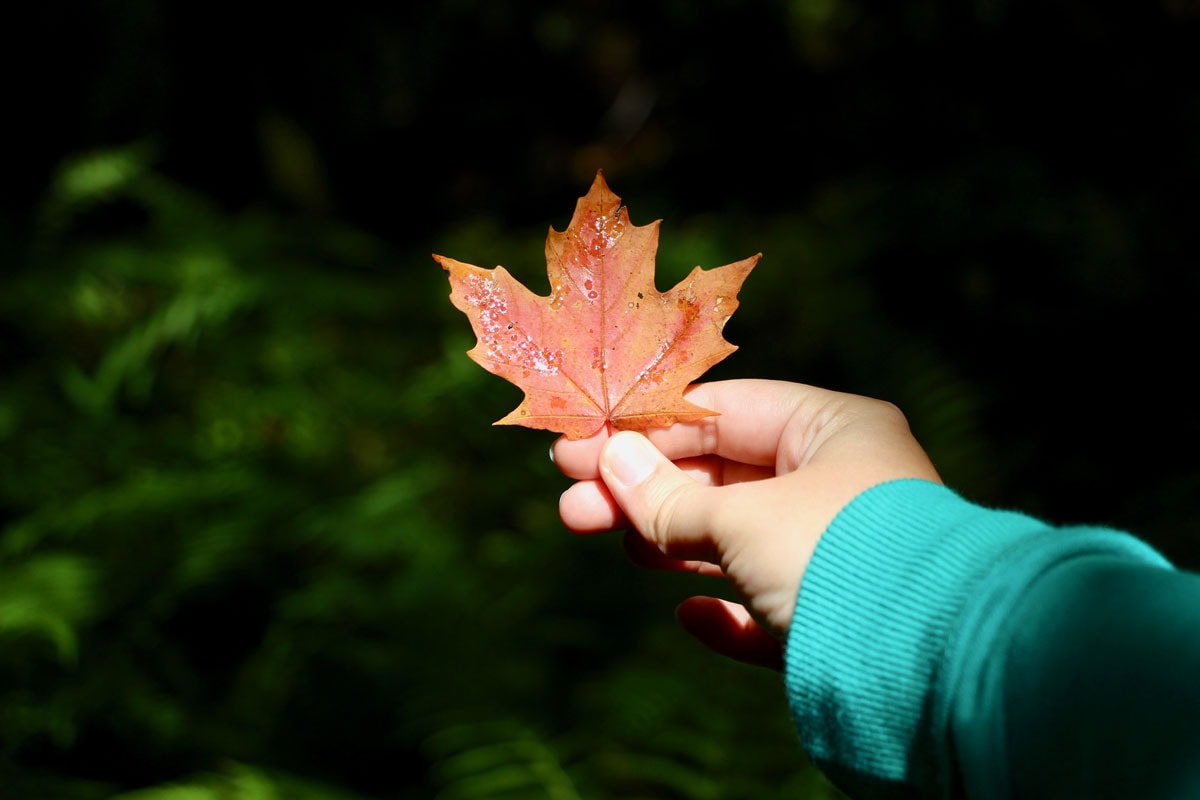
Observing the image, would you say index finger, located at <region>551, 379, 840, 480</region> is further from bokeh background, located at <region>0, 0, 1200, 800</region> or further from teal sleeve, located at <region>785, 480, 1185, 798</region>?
bokeh background, located at <region>0, 0, 1200, 800</region>

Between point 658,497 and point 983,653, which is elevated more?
point 658,497

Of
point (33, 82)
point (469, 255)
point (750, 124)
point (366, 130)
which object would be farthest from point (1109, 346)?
point (33, 82)

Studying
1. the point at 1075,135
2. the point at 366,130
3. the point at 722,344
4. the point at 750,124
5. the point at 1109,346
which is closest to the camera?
the point at 722,344

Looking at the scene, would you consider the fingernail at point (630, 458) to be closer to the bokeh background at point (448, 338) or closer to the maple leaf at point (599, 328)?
the maple leaf at point (599, 328)

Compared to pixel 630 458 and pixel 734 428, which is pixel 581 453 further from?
pixel 734 428

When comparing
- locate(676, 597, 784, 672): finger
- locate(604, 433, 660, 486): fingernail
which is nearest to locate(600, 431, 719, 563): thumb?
locate(604, 433, 660, 486): fingernail

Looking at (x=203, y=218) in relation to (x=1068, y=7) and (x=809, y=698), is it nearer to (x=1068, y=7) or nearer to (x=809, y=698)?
(x=809, y=698)

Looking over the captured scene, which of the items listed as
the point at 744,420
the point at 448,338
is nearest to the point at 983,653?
the point at 744,420

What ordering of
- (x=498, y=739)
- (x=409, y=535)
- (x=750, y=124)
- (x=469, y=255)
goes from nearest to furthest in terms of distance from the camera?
(x=498, y=739) → (x=409, y=535) → (x=469, y=255) → (x=750, y=124)
